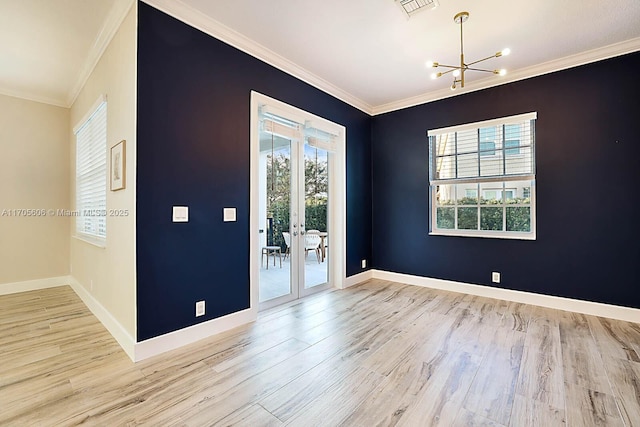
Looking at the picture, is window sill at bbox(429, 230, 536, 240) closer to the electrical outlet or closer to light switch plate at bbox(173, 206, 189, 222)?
the electrical outlet

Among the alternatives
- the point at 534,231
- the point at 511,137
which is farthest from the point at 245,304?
the point at 511,137

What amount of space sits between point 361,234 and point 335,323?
6.83 ft

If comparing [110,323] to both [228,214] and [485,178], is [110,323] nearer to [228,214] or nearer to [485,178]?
[228,214]

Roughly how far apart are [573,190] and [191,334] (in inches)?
175

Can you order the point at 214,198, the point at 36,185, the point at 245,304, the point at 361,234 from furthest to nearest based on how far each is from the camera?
the point at 361,234, the point at 36,185, the point at 245,304, the point at 214,198

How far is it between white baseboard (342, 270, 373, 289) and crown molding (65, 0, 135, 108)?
3.99 metres

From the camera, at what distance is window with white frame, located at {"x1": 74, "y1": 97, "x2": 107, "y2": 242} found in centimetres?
322

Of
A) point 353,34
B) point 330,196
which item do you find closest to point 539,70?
point 353,34

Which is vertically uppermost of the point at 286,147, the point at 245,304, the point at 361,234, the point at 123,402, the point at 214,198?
the point at 286,147

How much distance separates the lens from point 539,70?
3.61 m

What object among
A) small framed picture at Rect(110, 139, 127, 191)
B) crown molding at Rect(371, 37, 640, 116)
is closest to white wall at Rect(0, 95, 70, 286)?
small framed picture at Rect(110, 139, 127, 191)

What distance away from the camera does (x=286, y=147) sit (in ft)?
12.6

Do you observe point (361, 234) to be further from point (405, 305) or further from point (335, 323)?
point (335, 323)

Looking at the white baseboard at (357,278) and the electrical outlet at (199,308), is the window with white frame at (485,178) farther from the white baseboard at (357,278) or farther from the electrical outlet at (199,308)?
the electrical outlet at (199,308)
